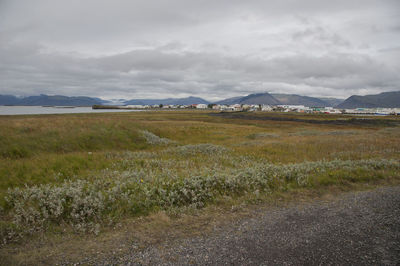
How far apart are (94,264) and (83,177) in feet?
25.6

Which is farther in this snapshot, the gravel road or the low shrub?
the low shrub

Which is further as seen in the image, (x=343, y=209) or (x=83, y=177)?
(x=83, y=177)

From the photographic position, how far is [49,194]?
27.1 feet

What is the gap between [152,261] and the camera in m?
4.73

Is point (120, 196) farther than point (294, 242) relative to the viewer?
Yes

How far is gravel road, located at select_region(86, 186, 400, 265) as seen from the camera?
4723 millimetres

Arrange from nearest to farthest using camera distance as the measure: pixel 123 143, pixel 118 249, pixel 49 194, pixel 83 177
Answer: pixel 118 249 → pixel 49 194 → pixel 83 177 → pixel 123 143

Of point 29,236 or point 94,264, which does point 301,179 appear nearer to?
point 94,264

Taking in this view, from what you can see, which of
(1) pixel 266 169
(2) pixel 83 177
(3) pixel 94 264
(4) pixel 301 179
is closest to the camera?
(3) pixel 94 264

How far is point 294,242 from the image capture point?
17.5ft

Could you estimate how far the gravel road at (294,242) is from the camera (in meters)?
4.72

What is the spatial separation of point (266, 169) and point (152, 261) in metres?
8.86

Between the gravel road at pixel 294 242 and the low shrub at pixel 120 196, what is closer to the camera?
the gravel road at pixel 294 242

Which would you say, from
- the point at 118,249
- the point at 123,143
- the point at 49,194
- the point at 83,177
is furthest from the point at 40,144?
the point at 118,249
